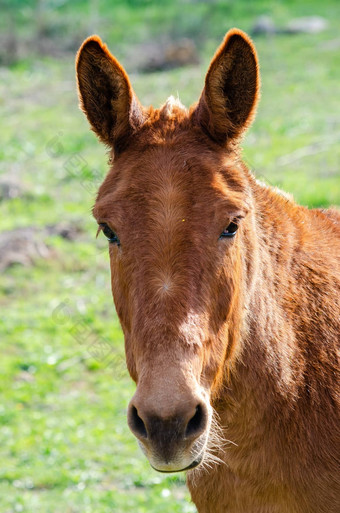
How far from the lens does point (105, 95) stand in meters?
3.44

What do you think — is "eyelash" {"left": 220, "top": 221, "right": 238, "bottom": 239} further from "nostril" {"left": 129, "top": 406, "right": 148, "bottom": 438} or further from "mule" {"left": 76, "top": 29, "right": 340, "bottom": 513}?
"nostril" {"left": 129, "top": 406, "right": 148, "bottom": 438}

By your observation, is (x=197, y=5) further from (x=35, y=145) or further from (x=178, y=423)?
(x=178, y=423)

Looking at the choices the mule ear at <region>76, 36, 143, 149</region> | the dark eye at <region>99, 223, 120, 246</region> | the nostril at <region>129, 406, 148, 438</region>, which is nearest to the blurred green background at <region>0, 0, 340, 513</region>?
the mule ear at <region>76, 36, 143, 149</region>

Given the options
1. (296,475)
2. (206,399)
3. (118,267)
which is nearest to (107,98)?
(118,267)

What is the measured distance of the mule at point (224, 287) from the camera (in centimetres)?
289

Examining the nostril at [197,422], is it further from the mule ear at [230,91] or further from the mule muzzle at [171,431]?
the mule ear at [230,91]

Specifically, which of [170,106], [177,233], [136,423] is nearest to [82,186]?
[170,106]

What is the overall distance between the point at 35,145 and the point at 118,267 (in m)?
11.9

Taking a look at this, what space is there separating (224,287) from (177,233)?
346 millimetres

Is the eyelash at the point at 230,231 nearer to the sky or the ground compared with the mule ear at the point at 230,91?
nearer to the ground

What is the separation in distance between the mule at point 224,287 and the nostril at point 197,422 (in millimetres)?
50

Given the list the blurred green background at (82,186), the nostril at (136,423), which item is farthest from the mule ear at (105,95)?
the nostril at (136,423)

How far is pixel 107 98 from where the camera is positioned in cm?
345

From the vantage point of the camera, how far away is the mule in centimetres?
289
